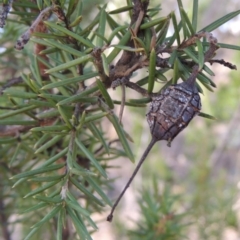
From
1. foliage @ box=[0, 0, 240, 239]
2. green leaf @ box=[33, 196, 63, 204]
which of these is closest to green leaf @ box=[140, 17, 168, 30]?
foliage @ box=[0, 0, 240, 239]

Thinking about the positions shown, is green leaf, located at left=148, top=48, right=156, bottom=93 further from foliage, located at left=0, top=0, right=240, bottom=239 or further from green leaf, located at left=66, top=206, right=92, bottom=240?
green leaf, located at left=66, top=206, right=92, bottom=240

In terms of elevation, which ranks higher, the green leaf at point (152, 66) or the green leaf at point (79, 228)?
the green leaf at point (152, 66)

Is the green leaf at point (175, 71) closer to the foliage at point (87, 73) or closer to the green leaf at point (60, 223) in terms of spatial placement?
the foliage at point (87, 73)

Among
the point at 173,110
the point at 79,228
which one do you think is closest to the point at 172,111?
the point at 173,110

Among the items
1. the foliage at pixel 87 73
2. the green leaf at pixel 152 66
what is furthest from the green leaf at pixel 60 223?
the green leaf at pixel 152 66

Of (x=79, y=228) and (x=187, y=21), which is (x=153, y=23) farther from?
(x=79, y=228)

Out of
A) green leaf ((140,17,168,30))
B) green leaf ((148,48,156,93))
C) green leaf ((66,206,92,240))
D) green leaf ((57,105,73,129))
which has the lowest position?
green leaf ((66,206,92,240))

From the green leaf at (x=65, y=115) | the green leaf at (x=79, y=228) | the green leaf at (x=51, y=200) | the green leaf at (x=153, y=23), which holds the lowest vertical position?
the green leaf at (x=79, y=228)

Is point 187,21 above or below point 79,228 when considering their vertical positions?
above
